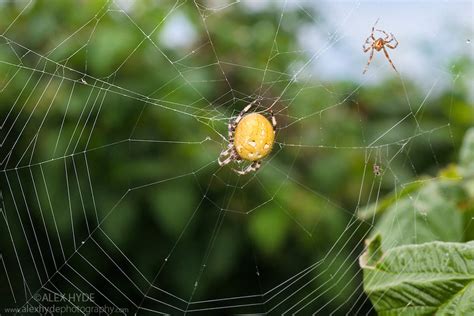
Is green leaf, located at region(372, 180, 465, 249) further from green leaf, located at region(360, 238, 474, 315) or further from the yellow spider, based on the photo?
Result: the yellow spider

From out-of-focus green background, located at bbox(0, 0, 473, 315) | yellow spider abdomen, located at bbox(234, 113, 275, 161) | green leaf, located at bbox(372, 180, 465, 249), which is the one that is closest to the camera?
green leaf, located at bbox(372, 180, 465, 249)

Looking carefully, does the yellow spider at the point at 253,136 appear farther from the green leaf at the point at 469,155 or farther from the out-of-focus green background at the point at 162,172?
the green leaf at the point at 469,155

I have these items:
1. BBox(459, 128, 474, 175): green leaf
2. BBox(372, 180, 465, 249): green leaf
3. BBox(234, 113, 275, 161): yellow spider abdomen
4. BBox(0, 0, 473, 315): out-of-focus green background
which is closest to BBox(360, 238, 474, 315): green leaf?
BBox(372, 180, 465, 249): green leaf

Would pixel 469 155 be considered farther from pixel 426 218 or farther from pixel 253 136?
pixel 253 136

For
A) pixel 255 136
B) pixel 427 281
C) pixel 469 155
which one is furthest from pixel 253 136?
pixel 427 281

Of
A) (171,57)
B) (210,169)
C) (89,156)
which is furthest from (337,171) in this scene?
(89,156)

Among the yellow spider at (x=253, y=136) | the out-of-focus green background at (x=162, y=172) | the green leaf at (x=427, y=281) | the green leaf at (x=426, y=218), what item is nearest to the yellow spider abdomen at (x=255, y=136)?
the yellow spider at (x=253, y=136)
